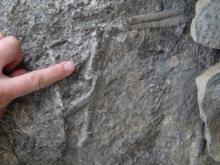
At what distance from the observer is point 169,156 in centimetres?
117

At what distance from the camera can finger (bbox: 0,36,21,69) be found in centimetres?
104

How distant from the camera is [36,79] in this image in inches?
41.2

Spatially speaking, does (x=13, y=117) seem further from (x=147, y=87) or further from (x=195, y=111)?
(x=195, y=111)

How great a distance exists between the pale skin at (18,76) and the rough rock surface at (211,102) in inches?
12.1

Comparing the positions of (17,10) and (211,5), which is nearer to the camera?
(211,5)

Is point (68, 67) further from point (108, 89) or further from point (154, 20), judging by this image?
point (154, 20)

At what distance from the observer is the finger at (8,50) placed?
104cm

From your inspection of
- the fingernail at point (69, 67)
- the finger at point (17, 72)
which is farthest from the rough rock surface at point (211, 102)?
the finger at point (17, 72)

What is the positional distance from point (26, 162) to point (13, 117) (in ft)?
0.45

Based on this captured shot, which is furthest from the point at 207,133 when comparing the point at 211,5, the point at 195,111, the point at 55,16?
the point at 55,16

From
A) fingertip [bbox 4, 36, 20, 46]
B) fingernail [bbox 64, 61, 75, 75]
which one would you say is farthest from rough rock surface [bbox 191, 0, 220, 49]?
fingertip [bbox 4, 36, 20, 46]

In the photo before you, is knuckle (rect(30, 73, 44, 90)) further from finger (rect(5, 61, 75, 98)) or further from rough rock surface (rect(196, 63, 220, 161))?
rough rock surface (rect(196, 63, 220, 161))

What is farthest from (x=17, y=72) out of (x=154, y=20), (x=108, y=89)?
(x=154, y=20)

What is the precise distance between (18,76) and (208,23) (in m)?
0.45
